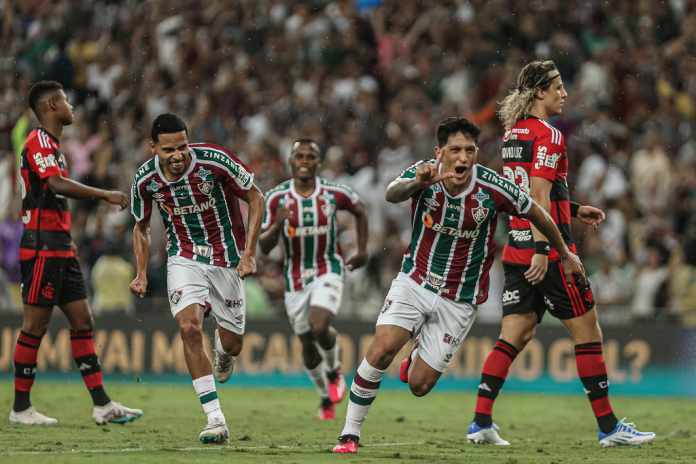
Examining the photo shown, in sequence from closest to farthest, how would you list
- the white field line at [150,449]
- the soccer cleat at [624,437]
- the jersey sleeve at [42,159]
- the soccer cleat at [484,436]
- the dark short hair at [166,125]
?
the white field line at [150,449]
the dark short hair at [166,125]
the soccer cleat at [624,437]
the soccer cleat at [484,436]
the jersey sleeve at [42,159]

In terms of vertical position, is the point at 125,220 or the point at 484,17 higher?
the point at 484,17

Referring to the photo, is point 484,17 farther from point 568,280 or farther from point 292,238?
point 568,280

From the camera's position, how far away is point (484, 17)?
2123 cm

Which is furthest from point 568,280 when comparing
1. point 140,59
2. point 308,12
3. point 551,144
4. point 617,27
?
point 140,59

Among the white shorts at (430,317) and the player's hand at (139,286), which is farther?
the player's hand at (139,286)

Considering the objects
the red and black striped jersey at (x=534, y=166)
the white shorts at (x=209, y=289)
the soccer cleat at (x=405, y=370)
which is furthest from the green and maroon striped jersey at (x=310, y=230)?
the soccer cleat at (x=405, y=370)

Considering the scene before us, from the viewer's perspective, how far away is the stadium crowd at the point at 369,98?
18.6m

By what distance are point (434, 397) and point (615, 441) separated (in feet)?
21.0

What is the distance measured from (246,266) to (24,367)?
3078 mm

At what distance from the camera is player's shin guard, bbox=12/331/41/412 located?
11812 millimetres

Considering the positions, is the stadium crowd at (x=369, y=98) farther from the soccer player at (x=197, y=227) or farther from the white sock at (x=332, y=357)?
the soccer player at (x=197, y=227)

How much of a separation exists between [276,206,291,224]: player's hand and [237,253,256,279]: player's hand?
10.6 ft

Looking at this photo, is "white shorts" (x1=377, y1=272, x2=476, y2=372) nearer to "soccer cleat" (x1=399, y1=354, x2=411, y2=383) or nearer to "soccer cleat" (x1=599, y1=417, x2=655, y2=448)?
"soccer cleat" (x1=399, y1=354, x2=411, y2=383)

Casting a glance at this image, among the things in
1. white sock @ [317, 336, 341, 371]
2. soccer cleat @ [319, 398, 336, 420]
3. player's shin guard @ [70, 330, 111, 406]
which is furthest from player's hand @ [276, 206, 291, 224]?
player's shin guard @ [70, 330, 111, 406]
